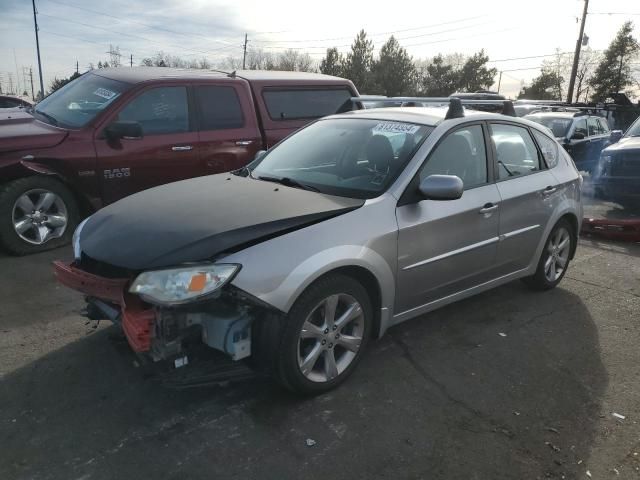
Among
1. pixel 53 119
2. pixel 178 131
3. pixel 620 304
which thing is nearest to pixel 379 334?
pixel 620 304

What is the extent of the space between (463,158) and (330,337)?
176 cm

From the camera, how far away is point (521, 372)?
11.5 feet

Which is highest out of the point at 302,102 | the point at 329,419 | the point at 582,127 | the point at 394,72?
the point at 394,72

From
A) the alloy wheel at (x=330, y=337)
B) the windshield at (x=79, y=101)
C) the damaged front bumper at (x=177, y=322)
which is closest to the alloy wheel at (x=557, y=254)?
the alloy wheel at (x=330, y=337)

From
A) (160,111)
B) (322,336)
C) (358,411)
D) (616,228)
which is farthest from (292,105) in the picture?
(358,411)

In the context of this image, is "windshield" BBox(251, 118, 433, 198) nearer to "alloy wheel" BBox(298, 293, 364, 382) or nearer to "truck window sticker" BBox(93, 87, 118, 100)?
"alloy wheel" BBox(298, 293, 364, 382)

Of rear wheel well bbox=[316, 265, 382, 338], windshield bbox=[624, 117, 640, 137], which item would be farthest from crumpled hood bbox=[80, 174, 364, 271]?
windshield bbox=[624, 117, 640, 137]

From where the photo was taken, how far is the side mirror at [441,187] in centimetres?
331

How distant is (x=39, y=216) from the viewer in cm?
A: 536

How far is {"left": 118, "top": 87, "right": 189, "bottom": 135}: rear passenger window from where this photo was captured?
581cm

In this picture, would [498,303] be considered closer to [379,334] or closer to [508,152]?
[508,152]

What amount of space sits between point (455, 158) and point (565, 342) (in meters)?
1.63

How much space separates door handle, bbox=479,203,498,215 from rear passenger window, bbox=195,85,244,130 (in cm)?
360

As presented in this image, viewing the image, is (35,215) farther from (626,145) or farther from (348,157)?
(626,145)
